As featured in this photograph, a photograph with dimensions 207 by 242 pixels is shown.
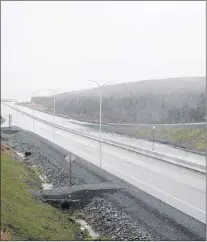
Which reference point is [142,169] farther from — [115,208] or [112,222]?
[112,222]

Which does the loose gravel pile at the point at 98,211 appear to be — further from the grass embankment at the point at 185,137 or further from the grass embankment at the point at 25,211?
the grass embankment at the point at 185,137

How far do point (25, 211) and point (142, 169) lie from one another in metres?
7.69

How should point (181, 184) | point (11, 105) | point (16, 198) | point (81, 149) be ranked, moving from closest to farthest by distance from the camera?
1. point (11, 105)
2. point (16, 198)
3. point (81, 149)
4. point (181, 184)

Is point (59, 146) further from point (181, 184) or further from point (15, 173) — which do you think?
point (181, 184)

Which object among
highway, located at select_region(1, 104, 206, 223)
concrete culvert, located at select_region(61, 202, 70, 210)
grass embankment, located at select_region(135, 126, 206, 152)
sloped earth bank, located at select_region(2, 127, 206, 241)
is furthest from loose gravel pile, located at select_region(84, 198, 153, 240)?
grass embankment, located at select_region(135, 126, 206, 152)

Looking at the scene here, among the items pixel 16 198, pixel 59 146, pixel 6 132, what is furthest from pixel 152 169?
pixel 6 132

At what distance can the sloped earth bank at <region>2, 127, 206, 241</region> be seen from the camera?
9195 millimetres

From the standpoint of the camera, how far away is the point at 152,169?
15719 millimetres

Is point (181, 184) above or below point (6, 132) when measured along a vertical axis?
below

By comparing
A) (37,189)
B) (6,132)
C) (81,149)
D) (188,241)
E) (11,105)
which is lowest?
(188,241)

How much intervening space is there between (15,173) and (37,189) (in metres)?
0.94

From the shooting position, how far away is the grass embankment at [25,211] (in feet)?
24.9

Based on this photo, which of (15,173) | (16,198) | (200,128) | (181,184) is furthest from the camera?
(200,128)

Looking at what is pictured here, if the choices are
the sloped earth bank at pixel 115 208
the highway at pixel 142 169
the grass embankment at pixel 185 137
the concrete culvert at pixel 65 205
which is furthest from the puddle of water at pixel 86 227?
the grass embankment at pixel 185 137
